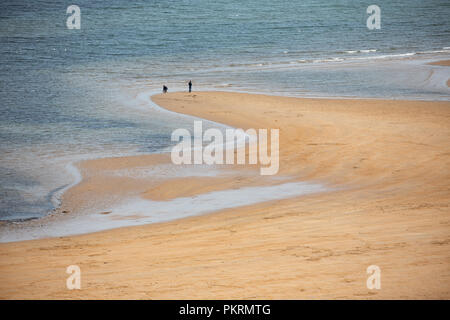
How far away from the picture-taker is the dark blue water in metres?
24.0

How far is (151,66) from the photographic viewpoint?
168ft

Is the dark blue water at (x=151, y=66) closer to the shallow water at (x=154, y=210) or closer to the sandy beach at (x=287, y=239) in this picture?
the shallow water at (x=154, y=210)

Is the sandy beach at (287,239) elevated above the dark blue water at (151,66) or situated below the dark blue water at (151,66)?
below

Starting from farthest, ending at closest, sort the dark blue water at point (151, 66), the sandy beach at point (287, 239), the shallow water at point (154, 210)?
the dark blue water at point (151, 66)
the shallow water at point (154, 210)
the sandy beach at point (287, 239)

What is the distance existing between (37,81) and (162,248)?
116 ft

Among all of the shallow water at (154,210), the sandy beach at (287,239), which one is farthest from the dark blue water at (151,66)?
the sandy beach at (287,239)

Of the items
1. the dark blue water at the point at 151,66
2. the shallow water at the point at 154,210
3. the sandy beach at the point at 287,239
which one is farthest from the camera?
the dark blue water at the point at 151,66

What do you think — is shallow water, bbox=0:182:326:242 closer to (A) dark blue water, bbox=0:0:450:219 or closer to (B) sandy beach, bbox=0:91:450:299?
(B) sandy beach, bbox=0:91:450:299

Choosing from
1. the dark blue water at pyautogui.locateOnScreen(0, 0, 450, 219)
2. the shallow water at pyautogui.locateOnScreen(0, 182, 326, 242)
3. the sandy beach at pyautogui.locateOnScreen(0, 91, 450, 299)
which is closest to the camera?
the sandy beach at pyautogui.locateOnScreen(0, 91, 450, 299)

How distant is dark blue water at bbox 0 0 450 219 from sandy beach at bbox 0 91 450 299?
3894mm

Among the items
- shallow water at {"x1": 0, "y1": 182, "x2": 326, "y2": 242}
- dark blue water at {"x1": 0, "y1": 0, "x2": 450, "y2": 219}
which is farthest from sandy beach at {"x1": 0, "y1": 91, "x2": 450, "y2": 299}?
dark blue water at {"x1": 0, "y1": 0, "x2": 450, "y2": 219}

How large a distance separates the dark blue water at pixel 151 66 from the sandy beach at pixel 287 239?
3.89m

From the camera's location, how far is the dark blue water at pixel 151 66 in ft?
78.8

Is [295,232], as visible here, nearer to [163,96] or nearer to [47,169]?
[47,169]
